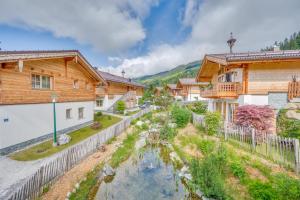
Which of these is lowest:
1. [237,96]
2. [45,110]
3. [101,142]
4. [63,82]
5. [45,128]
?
[101,142]

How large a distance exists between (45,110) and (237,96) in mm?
15123

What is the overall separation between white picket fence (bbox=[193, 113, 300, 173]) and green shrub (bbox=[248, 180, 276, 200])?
2.39 m

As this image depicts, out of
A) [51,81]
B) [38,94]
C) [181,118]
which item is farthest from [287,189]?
[51,81]

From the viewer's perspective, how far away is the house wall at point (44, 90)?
31.4ft

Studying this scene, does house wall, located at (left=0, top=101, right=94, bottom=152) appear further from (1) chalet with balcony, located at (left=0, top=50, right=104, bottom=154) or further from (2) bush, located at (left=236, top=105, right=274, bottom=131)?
(2) bush, located at (left=236, top=105, right=274, bottom=131)

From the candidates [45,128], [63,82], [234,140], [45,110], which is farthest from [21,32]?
[234,140]

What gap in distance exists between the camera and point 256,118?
396 inches

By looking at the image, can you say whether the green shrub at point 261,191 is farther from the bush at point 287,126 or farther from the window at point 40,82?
the window at point 40,82

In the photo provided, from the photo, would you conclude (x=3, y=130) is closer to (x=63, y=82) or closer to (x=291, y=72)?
(x=63, y=82)

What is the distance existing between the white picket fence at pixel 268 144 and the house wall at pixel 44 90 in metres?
13.0

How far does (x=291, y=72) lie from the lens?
1245 centimetres

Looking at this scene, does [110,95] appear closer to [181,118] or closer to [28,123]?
[181,118]

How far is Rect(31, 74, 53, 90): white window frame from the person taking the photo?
11.5 meters

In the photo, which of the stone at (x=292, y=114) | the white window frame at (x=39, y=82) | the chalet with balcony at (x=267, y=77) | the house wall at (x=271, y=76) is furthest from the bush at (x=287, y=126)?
the white window frame at (x=39, y=82)
